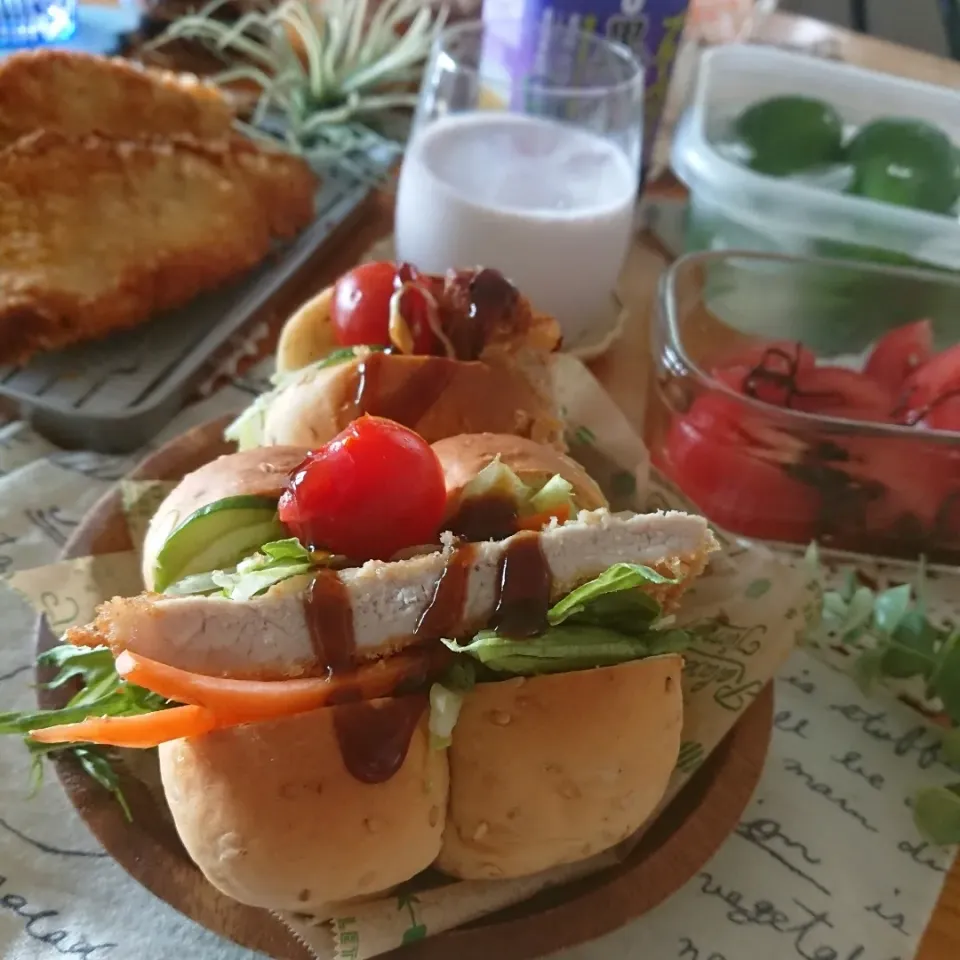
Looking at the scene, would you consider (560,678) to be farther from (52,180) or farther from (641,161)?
(641,161)

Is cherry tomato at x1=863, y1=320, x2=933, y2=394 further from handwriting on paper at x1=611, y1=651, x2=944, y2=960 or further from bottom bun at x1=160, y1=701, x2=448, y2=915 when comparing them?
bottom bun at x1=160, y1=701, x2=448, y2=915

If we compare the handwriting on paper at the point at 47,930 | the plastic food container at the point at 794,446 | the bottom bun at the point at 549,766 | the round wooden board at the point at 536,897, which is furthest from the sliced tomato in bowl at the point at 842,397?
the handwriting on paper at the point at 47,930

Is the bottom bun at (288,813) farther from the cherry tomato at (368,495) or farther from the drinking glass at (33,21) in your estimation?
the drinking glass at (33,21)

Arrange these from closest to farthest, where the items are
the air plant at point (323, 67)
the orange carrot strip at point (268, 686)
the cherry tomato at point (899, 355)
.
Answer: the orange carrot strip at point (268, 686) < the cherry tomato at point (899, 355) < the air plant at point (323, 67)

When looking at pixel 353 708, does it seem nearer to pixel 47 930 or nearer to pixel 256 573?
pixel 256 573

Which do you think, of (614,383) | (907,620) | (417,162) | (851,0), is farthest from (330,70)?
(851,0)

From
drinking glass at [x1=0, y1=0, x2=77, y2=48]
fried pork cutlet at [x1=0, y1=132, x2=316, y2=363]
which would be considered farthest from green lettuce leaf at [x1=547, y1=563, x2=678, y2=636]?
drinking glass at [x1=0, y1=0, x2=77, y2=48]
